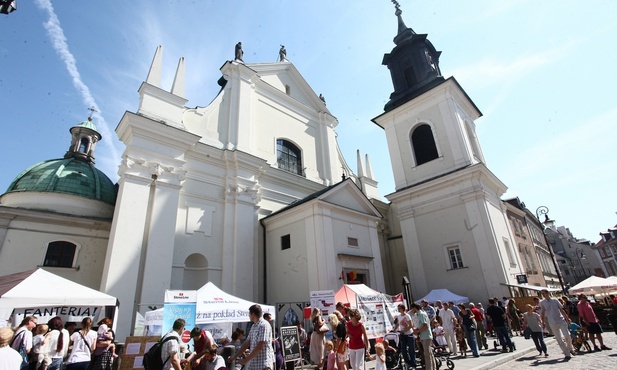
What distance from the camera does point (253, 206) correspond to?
14.7m

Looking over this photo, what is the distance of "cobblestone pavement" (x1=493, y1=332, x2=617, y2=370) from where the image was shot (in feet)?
21.3

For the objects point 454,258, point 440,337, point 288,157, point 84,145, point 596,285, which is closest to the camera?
point 440,337

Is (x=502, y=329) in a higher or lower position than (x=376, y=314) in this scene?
lower

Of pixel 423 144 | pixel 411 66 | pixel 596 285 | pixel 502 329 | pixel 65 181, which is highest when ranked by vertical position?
pixel 411 66

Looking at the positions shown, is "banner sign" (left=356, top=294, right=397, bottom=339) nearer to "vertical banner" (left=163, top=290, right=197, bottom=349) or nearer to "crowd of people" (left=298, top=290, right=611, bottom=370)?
"crowd of people" (left=298, top=290, right=611, bottom=370)

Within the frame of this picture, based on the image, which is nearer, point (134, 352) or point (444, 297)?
point (134, 352)

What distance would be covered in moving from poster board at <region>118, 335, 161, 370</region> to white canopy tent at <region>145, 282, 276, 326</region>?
1174mm

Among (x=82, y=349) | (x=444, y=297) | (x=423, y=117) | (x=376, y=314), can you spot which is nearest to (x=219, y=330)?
(x=82, y=349)

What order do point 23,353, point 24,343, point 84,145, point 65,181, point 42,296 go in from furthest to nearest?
1. point 84,145
2. point 65,181
3. point 42,296
4. point 24,343
5. point 23,353

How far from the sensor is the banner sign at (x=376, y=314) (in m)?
8.58

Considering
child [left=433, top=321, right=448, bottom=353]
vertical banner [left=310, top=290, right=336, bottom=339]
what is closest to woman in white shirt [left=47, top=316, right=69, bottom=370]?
vertical banner [left=310, top=290, right=336, bottom=339]

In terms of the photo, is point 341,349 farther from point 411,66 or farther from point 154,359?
point 411,66

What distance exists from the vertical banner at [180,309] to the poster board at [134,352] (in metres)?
0.45

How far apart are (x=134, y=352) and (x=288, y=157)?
13.1 metres
